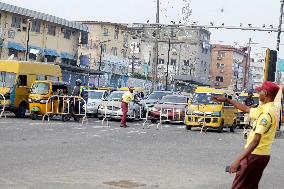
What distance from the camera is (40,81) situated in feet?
94.2

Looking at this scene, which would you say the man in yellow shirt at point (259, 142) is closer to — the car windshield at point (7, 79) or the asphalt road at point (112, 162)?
the asphalt road at point (112, 162)

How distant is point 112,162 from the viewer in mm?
13523

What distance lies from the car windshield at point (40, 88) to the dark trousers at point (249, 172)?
22.1 m

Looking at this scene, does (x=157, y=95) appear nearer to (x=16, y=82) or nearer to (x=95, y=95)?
(x=95, y=95)

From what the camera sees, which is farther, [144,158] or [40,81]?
[40,81]

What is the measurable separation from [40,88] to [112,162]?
1563 centimetres

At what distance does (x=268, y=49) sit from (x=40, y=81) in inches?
440

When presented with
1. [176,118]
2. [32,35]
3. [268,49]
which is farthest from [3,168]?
[32,35]

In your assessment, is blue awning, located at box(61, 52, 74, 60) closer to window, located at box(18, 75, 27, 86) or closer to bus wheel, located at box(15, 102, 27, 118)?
window, located at box(18, 75, 27, 86)

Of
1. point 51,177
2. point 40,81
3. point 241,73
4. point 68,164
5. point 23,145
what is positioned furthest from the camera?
point 241,73

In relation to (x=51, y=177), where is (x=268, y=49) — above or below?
above

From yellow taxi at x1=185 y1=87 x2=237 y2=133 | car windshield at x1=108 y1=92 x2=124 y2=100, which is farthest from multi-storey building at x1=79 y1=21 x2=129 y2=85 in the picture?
yellow taxi at x1=185 y1=87 x2=237 y2=133

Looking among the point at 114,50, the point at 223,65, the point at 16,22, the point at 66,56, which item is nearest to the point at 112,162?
the point at 16,22

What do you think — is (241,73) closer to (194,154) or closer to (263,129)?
(194,154)
